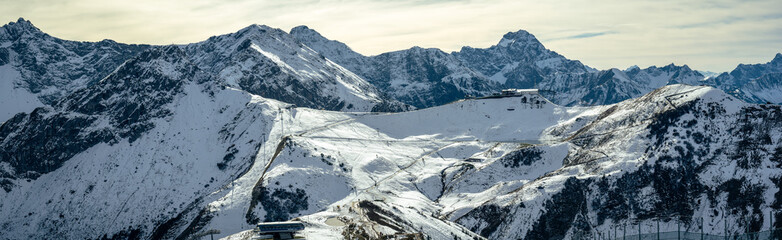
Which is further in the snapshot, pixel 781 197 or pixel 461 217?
pixel 461 217

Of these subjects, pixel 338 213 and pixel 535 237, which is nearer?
pixel 338 213

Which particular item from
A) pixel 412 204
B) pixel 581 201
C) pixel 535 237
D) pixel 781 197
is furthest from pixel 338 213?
pixel 781 197

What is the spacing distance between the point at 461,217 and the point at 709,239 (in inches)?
2399

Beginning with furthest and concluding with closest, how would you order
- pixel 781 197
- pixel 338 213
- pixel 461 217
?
pixel 461 217 < pixel 781 197 < pixel 338 213

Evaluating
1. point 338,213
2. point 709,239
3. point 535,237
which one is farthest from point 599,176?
point 338,213

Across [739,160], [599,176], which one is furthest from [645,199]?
[739,160]

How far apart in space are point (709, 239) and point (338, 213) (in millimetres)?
82450

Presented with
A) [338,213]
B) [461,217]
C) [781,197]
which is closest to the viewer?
[338,213]

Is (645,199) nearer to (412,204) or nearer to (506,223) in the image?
(506,223)

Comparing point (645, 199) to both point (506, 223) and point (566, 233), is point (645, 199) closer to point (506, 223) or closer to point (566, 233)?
point (566, 233)

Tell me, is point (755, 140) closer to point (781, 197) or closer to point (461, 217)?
point (781, 197)

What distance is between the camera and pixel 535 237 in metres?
182

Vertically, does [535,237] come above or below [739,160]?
below

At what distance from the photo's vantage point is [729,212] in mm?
181000
